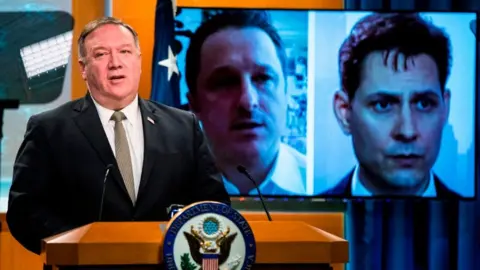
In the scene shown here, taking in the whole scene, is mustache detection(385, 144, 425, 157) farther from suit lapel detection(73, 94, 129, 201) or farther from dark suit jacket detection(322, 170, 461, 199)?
suit lapel detection(73, 94, 129, 201)

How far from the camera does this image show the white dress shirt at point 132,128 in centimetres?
236

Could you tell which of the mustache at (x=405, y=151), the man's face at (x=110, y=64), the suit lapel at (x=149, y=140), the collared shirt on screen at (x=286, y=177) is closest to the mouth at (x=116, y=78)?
the man's face at (x=110, y=64)

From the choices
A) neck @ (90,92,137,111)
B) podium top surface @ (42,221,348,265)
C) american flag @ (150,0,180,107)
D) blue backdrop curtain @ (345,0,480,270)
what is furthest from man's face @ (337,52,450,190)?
podium top surface @ (42,221,348,265)

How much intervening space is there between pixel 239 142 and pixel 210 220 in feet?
8.02

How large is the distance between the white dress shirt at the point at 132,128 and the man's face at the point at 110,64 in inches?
1.6

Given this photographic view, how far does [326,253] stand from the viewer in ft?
5.64

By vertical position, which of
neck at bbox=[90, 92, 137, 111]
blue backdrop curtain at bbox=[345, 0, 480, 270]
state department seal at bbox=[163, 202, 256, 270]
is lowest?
blue backdrop curtain at bbox=[345, 0, 480, 270]

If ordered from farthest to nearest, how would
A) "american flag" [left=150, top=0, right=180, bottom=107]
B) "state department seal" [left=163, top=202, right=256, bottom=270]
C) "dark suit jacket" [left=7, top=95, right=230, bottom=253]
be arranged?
"american flag" [left=150, top=0, right=180, bottom=107] < "dark suit jacket" [left=7, top=95, right=230, bottom=253] < "state department seal" [left=163, top=202, right=256, bottom=270]

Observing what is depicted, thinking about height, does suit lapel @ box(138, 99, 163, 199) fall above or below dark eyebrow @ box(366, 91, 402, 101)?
below

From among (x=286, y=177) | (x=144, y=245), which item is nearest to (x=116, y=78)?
(x=144, y=245)

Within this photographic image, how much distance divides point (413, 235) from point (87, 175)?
8.05ft

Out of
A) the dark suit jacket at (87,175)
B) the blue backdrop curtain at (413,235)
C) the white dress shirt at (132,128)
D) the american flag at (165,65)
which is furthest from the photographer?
the blue backdrop curtain at (413,235)

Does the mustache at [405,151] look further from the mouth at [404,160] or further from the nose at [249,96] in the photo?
the nose at [249,96]

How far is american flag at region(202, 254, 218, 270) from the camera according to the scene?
1644 mm
